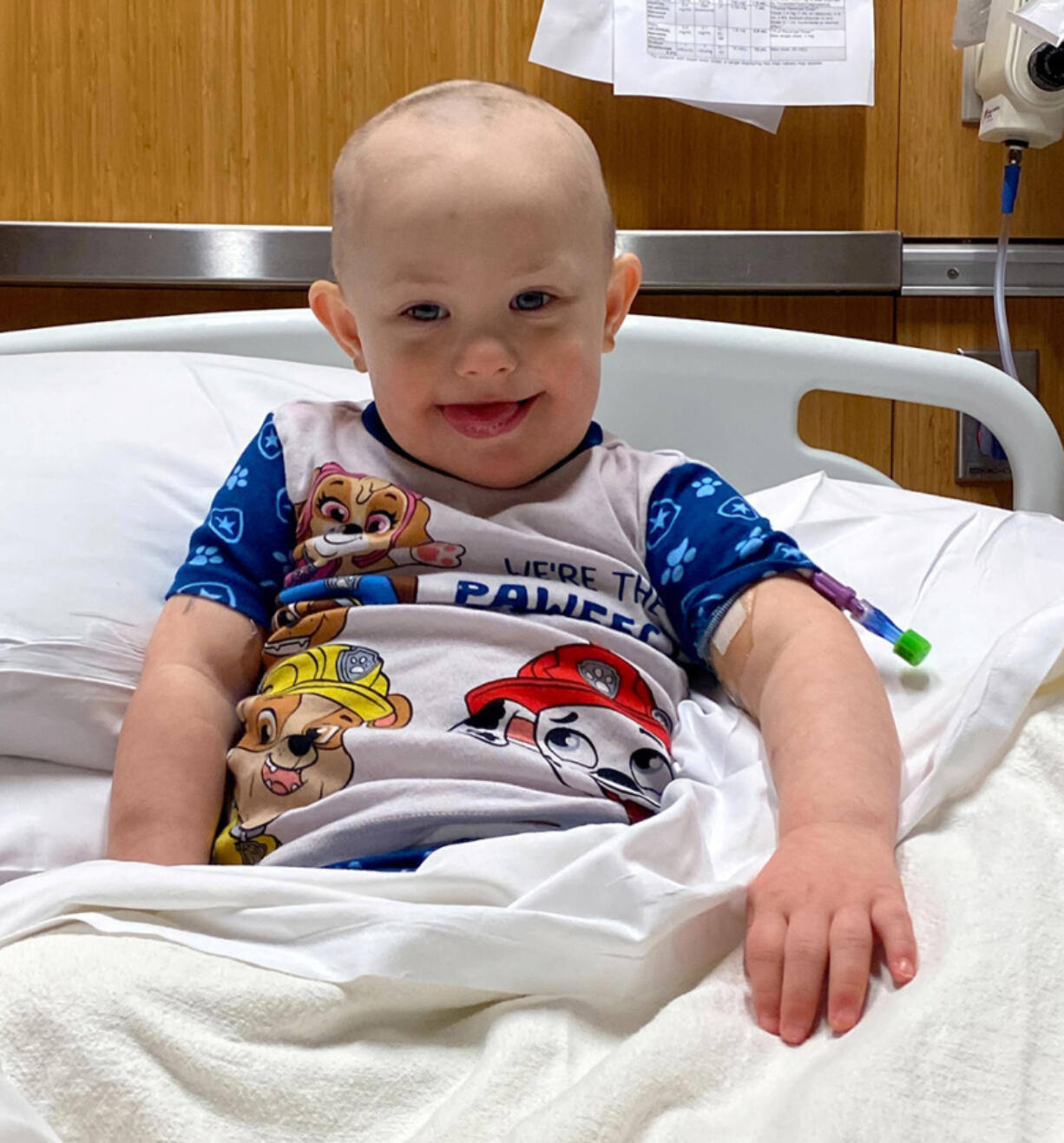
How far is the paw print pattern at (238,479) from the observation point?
93 centimetres

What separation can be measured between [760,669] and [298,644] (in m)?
0.30

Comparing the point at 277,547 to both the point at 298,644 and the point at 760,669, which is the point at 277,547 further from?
the point at 760,669

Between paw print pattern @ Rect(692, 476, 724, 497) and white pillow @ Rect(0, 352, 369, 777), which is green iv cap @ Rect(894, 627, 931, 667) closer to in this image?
paw print pattern @ Rect(692, 476, 724, 497)

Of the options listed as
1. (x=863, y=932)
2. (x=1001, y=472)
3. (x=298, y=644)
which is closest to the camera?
(x=863, y=932)

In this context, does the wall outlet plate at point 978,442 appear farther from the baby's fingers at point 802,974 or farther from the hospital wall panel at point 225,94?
the baby's fingers at point 802,974

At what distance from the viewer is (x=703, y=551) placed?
870 mm

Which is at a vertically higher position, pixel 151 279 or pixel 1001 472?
pixel 151 279

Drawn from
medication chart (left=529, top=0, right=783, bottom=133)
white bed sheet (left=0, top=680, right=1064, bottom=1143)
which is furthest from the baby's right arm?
medication chart (left=529, top=0, right=783, bottom=133)

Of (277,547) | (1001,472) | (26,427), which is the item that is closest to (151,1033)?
(277,547)

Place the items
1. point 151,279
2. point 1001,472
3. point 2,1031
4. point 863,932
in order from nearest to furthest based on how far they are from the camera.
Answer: point 2,1031 < point 863,932 < point 151,279 < point 1001,472

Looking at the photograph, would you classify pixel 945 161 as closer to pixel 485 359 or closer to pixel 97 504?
pixel 485 359

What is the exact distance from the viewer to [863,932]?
58 centimetres

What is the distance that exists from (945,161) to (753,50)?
27 centimetres

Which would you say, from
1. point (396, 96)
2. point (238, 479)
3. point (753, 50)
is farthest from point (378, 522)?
point (753, 50)
